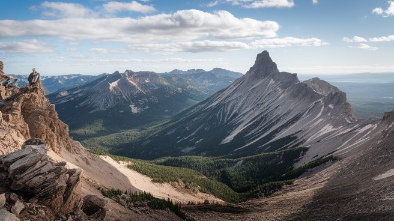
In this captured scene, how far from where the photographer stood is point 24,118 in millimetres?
69188

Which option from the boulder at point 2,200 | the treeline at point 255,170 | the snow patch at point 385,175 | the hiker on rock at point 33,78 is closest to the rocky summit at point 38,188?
the boulder at point 2,200

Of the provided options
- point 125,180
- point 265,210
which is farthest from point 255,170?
point 265,210

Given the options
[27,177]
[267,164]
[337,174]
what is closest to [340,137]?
[267,164]

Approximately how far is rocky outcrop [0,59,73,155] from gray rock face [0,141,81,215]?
51.3ft

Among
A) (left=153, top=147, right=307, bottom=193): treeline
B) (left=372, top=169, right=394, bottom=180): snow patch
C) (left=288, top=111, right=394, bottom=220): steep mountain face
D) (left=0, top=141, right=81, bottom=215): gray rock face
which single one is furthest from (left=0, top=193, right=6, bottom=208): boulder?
(left=153, top=147, right=307, bottom=193): treeline

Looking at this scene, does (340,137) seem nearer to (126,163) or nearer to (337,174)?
(337,174)

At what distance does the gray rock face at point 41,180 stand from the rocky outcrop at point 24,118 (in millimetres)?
15627

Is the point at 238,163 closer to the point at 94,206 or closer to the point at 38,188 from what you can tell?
the point at 94,206

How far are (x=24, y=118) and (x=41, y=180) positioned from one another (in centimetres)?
4104

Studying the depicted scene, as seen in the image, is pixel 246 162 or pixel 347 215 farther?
pixel 246 162

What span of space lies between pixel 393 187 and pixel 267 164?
11527 centimetres

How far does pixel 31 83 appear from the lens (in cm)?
8225

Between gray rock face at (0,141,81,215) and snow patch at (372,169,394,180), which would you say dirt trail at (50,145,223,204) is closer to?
gray rock face at (0,141,81,215)

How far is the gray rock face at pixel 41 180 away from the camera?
33375mm
